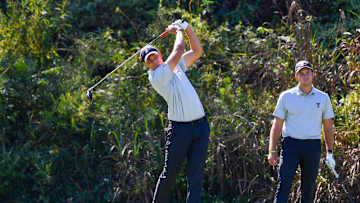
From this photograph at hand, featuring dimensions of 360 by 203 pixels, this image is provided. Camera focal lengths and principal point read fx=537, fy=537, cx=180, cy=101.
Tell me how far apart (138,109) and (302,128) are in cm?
234

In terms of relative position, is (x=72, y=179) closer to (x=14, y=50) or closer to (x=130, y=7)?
(x=14, y=50)

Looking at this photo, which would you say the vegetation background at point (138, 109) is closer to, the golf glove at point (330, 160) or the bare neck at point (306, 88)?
the golf glove at point (330, 160)

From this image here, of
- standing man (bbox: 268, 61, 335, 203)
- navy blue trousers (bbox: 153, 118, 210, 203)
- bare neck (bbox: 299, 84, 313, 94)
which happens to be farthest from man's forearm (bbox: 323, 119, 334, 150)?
navy blue trousers (bbox: 153, 118, 210, 203)

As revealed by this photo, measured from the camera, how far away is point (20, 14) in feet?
25.1

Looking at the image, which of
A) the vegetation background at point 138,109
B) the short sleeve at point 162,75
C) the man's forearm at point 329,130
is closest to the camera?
the short sleeve at point 162,75

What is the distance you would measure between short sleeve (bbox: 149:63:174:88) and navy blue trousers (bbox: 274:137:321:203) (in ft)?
4.36

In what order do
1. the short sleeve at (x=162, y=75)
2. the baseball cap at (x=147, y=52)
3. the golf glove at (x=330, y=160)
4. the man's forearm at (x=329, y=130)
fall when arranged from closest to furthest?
the short sleeve at (x=162, y=75)
the baseball cap at (x=147, y=52)
the man's forearm at (x=329, y=130)
the golf glove at (x=330, y=160)

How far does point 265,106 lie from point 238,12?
107 inches

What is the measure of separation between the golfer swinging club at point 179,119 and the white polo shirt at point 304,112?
81cm

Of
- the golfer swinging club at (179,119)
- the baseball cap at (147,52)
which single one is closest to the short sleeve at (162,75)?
the golfer swinging club at (179,119)

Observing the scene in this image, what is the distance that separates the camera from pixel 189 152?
508 centimetres

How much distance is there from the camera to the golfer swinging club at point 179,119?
4875mm

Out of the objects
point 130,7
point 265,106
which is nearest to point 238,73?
point 265,106

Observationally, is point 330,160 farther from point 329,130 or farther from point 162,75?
point 162,75
